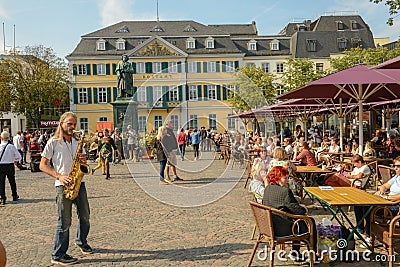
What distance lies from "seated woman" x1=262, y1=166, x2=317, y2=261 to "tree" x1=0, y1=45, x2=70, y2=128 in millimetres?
38174

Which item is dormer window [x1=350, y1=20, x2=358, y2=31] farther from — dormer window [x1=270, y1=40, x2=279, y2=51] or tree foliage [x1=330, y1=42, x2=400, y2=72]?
tree foliage [x1=330, y1=42, x2=400, y2=72]

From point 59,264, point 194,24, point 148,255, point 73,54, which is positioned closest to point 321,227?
point 148,255

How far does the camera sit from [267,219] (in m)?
4.38

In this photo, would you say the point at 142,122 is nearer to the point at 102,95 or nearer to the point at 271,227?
the point at 271,227

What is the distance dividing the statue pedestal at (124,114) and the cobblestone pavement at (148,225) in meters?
7.10

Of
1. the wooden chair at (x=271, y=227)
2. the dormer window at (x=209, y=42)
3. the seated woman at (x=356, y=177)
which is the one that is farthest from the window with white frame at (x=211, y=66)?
the dormer window at (x=209, y=42)

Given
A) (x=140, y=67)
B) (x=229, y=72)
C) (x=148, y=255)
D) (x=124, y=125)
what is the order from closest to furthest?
(x=148, y=255), (x=229, y=72), (x=124, y=125), (x=140, y=67)

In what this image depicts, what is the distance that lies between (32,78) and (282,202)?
130 ft

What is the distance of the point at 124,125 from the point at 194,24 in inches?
1608

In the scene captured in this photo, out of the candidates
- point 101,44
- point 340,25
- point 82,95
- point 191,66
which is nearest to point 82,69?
point 82,95

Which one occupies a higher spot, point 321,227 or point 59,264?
point 321,227

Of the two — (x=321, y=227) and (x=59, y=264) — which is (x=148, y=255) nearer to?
(x=59, y=264)

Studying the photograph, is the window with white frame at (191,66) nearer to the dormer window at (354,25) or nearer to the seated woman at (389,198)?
the seated woman at (389,198)

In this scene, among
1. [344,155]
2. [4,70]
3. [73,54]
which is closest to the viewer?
[344,155]
